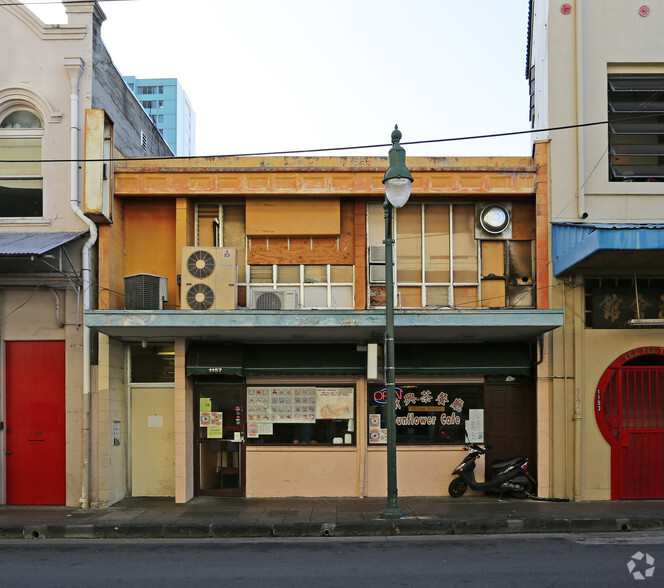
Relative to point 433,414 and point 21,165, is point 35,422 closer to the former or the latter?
point 21,165

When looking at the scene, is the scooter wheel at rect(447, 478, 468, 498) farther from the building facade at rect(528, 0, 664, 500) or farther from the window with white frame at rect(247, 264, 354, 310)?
the window with white frame at rect(247, 264, 354, 310)

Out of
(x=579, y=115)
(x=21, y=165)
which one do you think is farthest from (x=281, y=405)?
(x=579, y=115)

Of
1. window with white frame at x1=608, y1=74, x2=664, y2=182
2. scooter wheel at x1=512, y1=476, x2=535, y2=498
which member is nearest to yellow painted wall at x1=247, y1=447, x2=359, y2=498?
scooter wheel at x1=512, y1=476, x2=535, y2=498

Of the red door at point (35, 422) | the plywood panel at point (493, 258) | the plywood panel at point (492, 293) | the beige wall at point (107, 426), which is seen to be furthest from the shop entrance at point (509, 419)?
the red door at point (35, 422)

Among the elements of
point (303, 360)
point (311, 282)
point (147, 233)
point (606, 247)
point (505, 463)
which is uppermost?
point (147, 233)

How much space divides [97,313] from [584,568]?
28.4 feet

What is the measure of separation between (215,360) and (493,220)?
6.17 metres

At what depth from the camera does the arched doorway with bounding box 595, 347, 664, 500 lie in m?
13.8

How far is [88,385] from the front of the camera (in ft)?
44.8

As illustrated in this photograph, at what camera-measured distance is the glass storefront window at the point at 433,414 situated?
1447 cm

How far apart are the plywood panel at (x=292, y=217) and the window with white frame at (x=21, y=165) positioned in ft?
13.7

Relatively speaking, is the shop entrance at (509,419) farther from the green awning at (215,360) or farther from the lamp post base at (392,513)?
the green awning at (215,360)

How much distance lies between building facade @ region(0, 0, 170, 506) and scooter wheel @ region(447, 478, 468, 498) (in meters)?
6.93

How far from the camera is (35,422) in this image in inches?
549
